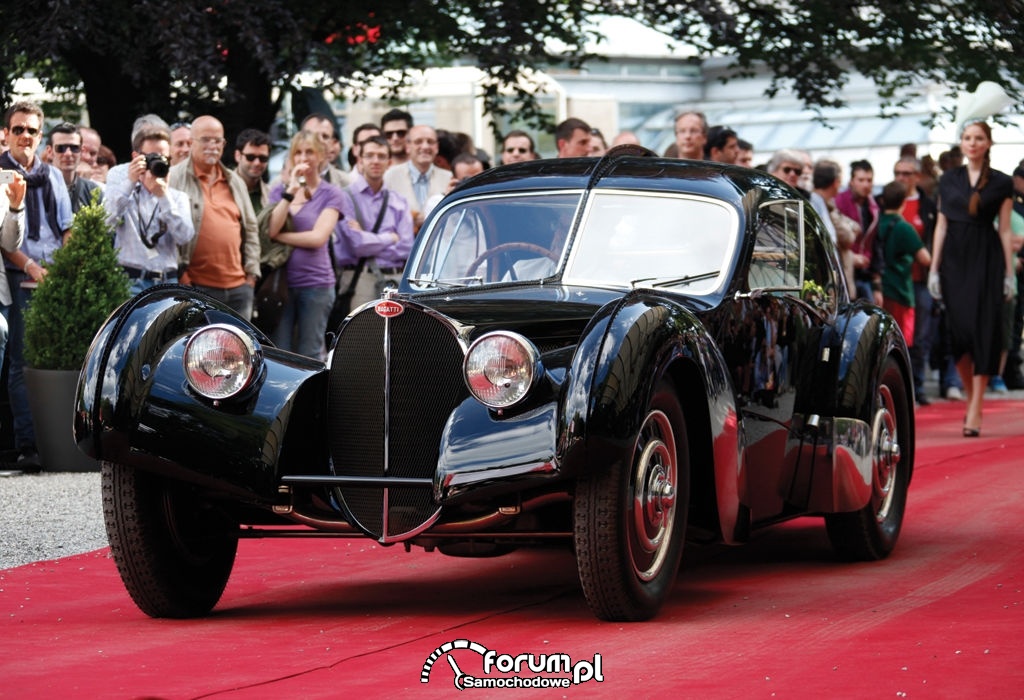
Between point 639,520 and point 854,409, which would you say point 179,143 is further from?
point 639,520

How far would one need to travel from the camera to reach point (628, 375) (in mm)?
5977

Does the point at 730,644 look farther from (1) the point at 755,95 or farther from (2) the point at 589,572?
(1) the point at 755,95

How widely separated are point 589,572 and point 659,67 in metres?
42.3

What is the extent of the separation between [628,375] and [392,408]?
3.06 ft

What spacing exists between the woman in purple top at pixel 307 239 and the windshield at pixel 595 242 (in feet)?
15.1

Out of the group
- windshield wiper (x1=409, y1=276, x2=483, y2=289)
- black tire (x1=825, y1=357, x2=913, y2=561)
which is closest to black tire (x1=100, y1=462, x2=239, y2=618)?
windshield wiper (x1=409, y1=276, x2=483, y2=289)

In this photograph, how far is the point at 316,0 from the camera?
17828 millimetres

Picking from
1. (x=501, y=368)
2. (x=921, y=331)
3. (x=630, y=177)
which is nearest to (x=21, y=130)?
(x=630, y=177)

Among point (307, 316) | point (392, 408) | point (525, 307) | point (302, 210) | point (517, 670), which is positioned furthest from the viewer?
point (307, 316)

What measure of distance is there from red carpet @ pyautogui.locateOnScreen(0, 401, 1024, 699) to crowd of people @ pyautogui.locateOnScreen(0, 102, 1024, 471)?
327 centimetres

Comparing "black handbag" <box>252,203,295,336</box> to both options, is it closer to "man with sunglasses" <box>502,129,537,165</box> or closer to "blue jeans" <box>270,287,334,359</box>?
"blue jeans" <box>270,287,334,359</box>

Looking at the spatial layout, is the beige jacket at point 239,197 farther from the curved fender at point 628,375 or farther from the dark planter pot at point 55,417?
the curved fender at point 628,375

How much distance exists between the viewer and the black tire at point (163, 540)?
20.9 ft

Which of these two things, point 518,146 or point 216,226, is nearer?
point 216,226
